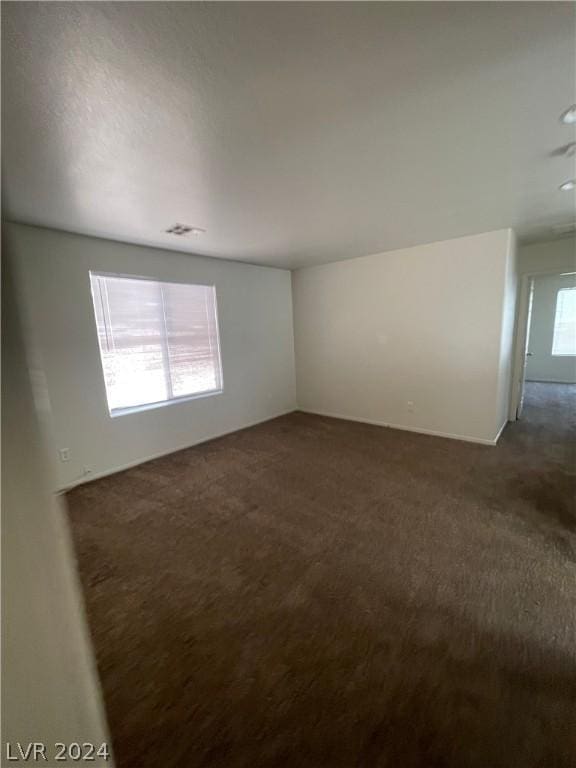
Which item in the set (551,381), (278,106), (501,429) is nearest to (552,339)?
(551,381)

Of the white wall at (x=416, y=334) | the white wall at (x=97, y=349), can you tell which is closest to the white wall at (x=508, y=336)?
the white wall at (x=416, y=334)

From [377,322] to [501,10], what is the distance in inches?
143

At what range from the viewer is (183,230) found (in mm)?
3023

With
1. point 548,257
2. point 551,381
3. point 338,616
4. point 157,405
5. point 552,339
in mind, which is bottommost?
point 338,616

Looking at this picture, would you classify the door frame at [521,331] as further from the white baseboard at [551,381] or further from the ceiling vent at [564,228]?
the white baseboard at [551,381]

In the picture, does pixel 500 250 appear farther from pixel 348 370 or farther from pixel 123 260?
pixel 123 260

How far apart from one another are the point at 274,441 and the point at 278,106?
354 cm

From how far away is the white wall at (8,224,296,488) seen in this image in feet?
9.62

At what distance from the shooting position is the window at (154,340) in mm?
3377

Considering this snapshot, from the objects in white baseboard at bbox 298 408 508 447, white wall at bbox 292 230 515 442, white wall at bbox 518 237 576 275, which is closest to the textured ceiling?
white wall at bbox 292 230 515 442

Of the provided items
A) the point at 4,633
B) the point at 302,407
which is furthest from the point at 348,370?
the point at 4,633

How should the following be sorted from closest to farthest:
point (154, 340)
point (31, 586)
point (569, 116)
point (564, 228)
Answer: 1. point (31, 586)
2. point (569, 116)
3. point (564, 228)
4. point (154, 340)

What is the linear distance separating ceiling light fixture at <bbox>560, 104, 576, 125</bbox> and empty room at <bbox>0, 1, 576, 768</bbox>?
14 millimetres

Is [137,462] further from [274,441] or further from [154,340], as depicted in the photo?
[274,441]
